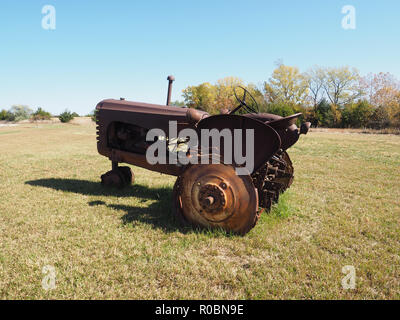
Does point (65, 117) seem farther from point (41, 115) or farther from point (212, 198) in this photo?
point (212, 198)

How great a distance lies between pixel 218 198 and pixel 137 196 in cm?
244

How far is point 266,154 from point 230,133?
0.57 meters

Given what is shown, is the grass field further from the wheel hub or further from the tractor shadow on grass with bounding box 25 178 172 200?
the wheel hub

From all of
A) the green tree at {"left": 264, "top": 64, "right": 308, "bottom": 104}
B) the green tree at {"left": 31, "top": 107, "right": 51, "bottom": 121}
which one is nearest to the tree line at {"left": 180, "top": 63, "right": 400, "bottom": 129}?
the green tree at {"left": 264, "top": 64, "right": 308, "bottom": 104}

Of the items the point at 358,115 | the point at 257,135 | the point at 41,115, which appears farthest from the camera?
the point at 41,115

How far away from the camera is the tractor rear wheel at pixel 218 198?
3203 millimetres

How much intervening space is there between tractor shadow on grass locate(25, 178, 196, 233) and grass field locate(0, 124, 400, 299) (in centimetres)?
2

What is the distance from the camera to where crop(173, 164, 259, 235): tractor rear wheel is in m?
3.20

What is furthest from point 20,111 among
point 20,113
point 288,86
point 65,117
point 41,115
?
point 288,86

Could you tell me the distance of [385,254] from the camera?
10.2 ft

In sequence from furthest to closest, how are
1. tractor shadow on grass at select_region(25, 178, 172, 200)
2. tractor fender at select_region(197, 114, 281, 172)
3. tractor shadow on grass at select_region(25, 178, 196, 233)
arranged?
1. tractor shadow on grass at select_region(25, 178, 172, 200)
2. tractor shadow on grass at select_region(25, 178, 196, 233)
3. tractor fender at select_region(197, 114, 281, 172)

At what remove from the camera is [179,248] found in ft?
10.2

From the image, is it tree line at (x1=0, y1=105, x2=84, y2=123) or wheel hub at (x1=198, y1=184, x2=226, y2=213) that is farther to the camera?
tree line at (x1=0, y1=105, x2=84, y2=123)
